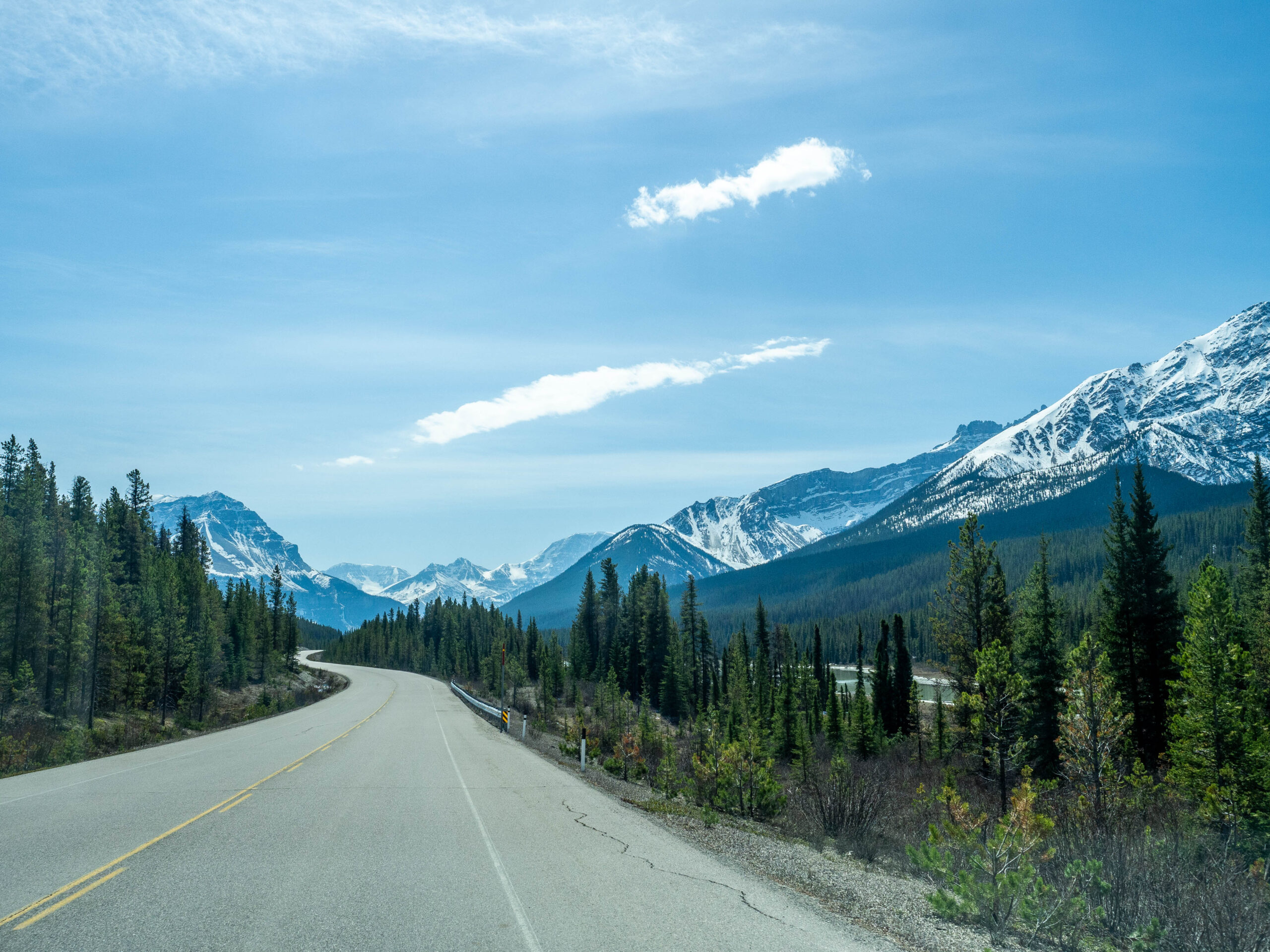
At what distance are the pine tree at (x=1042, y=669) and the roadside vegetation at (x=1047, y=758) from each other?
0.11 meters

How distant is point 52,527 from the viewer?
43.2 metres

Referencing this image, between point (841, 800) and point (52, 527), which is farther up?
point (52, 527)

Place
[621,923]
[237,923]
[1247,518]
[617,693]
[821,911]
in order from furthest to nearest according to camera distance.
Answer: [617,693], [1247,518], [821,911], [621,923], [237,923]

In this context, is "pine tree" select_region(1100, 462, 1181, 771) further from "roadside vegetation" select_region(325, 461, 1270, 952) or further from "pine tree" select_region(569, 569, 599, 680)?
"pine tree" select_region(569, 569, 599, 680)

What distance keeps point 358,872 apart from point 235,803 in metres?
5.50

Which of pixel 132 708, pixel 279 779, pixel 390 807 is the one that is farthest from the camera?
pixel 132 708

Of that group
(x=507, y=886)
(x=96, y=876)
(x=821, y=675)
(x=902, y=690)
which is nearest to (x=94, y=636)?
(x=96, y=876)

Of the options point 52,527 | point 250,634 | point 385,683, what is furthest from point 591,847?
point 250,634

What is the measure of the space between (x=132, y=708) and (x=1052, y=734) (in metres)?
52.1

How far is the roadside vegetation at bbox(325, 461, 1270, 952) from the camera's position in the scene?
7.69 meters

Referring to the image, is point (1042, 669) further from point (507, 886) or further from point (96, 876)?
point (96, 876)

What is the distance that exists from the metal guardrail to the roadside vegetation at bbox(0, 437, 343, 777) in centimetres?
1140

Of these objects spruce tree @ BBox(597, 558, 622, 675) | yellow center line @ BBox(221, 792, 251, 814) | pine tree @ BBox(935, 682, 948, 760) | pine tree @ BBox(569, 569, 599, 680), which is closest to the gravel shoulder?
yellow center line @ BBox(221, 792, 251, 814)

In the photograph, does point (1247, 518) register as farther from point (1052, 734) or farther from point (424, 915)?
point (424, 915)
